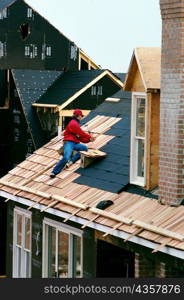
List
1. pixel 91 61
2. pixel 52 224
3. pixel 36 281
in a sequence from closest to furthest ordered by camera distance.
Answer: pixel 36 281, pixel 52 224, pixel 91 61

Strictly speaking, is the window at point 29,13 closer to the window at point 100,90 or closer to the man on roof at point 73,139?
the window at point 100,90

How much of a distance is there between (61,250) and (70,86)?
59.8 ft

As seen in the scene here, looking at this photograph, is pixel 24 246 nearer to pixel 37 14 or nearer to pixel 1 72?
pixel 1 72

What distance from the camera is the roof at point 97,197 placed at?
18547mm

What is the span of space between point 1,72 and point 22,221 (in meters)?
16.1

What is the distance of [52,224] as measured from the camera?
2381 cm

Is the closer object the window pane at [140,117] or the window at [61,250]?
the window pane at [140,117]

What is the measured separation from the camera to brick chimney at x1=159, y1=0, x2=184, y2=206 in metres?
19.1

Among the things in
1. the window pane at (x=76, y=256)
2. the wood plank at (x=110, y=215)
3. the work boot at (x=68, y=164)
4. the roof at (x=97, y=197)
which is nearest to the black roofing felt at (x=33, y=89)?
the roof at (x=97, y=197)

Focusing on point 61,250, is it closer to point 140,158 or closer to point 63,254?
point 63,254

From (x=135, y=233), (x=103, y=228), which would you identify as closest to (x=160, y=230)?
(x=135, y=233)

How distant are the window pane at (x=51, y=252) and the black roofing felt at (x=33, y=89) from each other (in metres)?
16.0

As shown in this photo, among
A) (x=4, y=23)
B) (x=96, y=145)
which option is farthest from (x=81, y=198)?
(x=4, y=23)

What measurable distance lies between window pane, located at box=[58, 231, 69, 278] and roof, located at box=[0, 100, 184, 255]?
0.97 m
